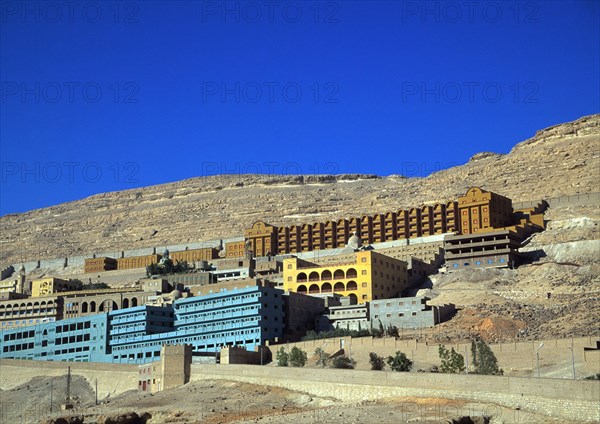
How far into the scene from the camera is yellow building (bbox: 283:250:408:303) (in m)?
98.2

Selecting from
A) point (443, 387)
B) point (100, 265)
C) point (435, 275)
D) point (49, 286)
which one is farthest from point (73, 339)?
point (443, 387)

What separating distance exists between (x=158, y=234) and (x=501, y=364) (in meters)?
122

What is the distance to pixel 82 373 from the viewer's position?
290ft

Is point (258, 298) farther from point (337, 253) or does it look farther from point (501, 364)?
point (337, 253)

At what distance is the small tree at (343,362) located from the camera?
74.1 meters

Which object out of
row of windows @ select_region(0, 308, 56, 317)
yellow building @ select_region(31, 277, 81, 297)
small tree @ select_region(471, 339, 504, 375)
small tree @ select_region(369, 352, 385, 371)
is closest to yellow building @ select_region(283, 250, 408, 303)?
small tree @ select_region(369, 352, 385, 371)

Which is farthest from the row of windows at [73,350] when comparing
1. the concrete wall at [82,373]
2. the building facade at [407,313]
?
the building facade at [407,313]

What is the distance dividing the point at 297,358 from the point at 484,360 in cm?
1579

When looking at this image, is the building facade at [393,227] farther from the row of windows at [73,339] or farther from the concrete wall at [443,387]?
the concrete wall at [443,387]

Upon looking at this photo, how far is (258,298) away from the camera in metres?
88.8

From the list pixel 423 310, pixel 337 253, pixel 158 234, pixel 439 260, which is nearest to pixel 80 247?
pixel 158 234

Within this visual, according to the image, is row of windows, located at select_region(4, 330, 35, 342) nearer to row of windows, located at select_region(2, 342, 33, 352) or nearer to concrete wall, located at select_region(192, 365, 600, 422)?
row of windows, located at select_region(2, 342, 33, 352)

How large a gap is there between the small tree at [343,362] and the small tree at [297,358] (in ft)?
7.55

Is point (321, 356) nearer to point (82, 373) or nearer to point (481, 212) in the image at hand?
point (82, 373)
